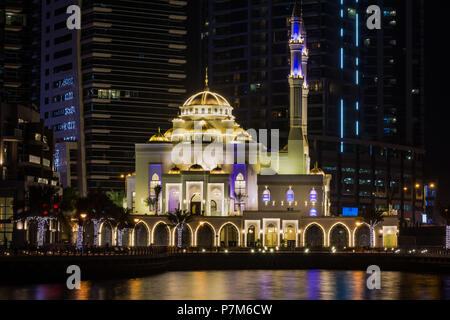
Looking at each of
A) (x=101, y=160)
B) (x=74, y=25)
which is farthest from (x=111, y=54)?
(x=101, y=160)

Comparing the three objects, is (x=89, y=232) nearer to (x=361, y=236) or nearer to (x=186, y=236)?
(x=186, y=236)

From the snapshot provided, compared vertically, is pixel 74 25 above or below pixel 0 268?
above

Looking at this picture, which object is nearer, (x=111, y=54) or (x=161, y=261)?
(x=161, y=261)

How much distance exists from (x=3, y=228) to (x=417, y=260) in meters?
49.9

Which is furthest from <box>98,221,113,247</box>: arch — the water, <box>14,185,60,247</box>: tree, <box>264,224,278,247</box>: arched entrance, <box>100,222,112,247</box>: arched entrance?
the water

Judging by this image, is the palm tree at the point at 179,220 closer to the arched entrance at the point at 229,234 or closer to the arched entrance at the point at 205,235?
the arched entrance at the point at 205,235

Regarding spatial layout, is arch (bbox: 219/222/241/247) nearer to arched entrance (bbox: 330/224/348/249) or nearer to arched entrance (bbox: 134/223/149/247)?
arched entrance (bbox: 134/223/149/247)

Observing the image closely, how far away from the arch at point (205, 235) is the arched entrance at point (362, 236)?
810 inches

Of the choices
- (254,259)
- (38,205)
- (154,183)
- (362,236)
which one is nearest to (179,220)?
(154,183)

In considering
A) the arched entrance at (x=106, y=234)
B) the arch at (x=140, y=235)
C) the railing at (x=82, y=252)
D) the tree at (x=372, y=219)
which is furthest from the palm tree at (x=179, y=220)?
the tree at (x=372, y=219)

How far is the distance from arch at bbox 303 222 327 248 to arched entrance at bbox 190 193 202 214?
16416mm

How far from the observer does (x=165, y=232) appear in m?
140
